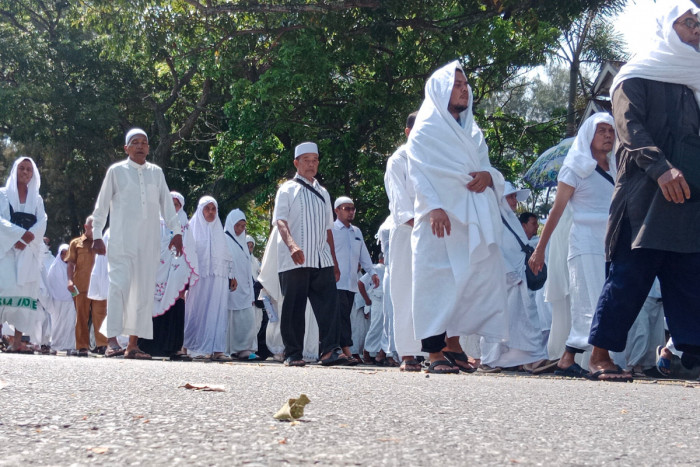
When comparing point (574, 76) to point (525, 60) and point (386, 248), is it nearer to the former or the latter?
point (525, 60)

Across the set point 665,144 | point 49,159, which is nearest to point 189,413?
point 665,144

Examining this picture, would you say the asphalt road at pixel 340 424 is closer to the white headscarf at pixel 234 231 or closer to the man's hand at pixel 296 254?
the man's hand at pixel 296 254

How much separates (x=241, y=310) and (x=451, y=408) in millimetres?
9370

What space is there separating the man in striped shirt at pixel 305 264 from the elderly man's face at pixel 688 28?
11.9 ft

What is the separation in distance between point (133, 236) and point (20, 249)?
6.83 ft

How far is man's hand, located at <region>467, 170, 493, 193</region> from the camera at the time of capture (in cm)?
681

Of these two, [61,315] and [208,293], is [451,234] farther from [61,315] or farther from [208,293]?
[61,315]

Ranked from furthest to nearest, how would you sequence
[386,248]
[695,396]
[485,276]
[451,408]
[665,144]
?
[386,248] < [485,276] < [665,144] < [695,396] < [451,408]

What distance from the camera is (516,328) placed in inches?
346

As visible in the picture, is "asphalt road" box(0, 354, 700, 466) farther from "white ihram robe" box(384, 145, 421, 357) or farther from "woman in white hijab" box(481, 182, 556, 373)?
"woman in white hijab" box(481, 182, 556, 373)

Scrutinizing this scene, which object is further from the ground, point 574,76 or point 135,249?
point 574,76

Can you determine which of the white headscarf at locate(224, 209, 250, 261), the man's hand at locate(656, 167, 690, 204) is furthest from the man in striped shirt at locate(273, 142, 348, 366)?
the white headscarf at locate(224, 209, 250, 261)

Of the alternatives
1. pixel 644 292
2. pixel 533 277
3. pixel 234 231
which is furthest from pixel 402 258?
pixel 234 231

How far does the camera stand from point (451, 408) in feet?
12.1
